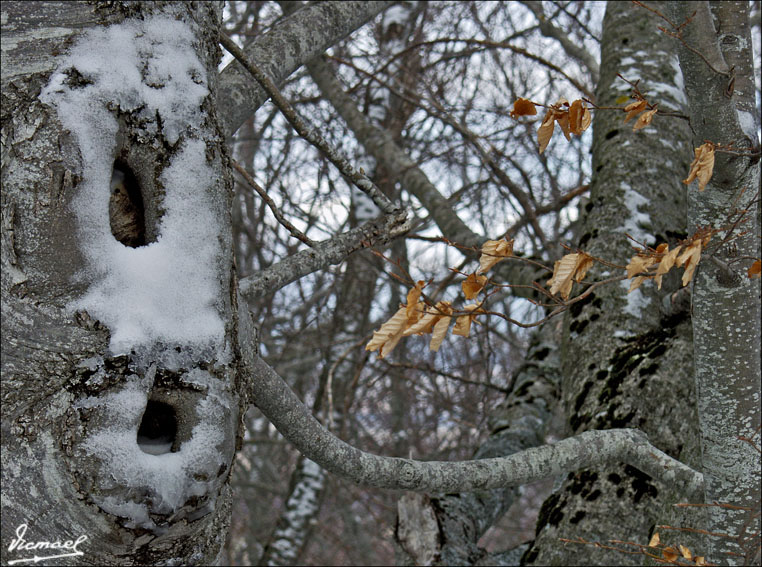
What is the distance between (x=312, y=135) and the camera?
1.72 metres

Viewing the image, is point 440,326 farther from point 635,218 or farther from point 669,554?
point 635,218

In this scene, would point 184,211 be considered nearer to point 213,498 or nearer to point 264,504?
point 213,498

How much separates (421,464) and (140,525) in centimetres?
70

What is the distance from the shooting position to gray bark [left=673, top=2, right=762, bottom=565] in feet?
4.98

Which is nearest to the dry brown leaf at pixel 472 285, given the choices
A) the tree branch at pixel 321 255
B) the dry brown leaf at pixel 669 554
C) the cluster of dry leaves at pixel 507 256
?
the cluster of dry leaves at pixel 507 256

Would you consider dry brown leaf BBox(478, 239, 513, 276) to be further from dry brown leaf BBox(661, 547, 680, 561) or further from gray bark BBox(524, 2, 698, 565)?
gray bark BBox(524, 2, 698, 565)

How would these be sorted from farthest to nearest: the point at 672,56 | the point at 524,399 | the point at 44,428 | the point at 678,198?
the point at 524,399 → the point at 672,56 → the point at 678,198 → the point at 44,428

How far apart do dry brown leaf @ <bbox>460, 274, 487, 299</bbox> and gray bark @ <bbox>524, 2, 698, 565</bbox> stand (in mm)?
889

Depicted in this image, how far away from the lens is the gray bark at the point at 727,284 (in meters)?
1.52

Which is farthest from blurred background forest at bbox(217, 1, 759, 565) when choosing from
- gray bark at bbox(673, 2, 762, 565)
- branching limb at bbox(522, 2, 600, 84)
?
gray bark at bbox(673, 2, 762, 565)

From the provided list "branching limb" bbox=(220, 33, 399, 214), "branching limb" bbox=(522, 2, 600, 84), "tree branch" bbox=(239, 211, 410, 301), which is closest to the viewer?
"tree branch" bbox=(239, 211, 410, 301)

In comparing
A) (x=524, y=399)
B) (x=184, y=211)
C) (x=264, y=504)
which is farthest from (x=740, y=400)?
(x=264, y=504)

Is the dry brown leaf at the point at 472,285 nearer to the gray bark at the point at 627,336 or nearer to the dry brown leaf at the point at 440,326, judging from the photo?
the dry brown leaf at the point at 440,326

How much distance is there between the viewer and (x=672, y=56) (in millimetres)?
3133
